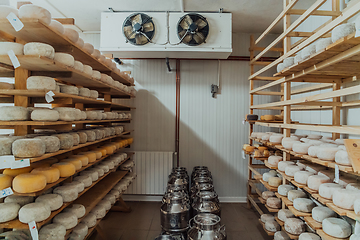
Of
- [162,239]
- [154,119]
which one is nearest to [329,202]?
[162,239]

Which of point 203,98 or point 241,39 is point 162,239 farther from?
point 241,39

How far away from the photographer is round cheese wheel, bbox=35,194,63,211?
1915mm

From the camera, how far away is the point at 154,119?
467 cm

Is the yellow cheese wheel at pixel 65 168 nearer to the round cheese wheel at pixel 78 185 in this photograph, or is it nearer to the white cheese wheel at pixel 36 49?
the round cheese wheel at pixel 78 185

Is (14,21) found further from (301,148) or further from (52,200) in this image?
(301,148)

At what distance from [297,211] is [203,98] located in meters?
2.81

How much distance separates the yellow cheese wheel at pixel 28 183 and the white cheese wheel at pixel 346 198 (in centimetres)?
234

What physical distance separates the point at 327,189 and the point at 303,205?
1.50ft

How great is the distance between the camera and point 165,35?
11.7 feet

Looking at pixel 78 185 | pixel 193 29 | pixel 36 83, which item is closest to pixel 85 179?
pixel 78 185

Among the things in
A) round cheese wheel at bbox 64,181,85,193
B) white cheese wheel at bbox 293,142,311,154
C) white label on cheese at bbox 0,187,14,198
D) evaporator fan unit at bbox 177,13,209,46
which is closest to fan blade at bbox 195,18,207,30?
evaporator fan unit at bbox 177,13,209,46

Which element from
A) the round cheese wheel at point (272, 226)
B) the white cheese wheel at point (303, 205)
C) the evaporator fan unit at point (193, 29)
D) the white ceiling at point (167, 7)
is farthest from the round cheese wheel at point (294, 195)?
the white ceiling at point (167, 7)

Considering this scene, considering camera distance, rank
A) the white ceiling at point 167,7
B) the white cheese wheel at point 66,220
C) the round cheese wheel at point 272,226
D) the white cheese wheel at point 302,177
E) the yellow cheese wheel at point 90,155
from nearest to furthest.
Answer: the white cheese wheel at point 66,220
the white cheese wheel at point 302,177
the yellow cheese wheel at point 90,155
the round cheese wheel at point 272,226
the white ceiling at point 167,7

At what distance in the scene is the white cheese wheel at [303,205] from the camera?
7.41 feet
